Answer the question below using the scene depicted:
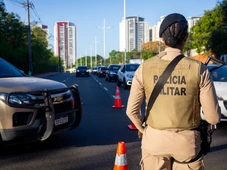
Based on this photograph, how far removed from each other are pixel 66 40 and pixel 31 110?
14146 cm

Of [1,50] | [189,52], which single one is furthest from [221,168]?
[189,52]

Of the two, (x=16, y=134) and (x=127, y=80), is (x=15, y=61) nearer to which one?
(x=127, y=80)

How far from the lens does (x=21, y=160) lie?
5.52m

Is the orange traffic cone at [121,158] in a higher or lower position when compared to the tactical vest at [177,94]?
lower

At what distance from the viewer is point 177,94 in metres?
2.46

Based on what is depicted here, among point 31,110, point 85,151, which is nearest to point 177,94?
point 31,110

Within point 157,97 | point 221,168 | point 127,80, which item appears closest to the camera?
point 157,97

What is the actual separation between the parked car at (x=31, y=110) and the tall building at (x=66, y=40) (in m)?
133

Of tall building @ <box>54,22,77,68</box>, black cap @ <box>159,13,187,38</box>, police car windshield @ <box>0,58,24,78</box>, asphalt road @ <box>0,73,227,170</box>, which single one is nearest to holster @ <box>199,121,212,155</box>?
black cap @ <box>159,13,187,38</box>

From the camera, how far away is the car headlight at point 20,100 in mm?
5375

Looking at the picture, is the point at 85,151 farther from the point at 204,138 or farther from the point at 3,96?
the point at 204,138

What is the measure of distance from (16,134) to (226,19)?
39.3 meters

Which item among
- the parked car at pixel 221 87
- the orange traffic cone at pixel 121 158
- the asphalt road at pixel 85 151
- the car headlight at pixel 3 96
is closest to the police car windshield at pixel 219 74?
the parked car at pixel 221 87

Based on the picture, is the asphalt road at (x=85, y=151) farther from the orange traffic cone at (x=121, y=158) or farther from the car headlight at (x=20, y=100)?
the orange traffic cone at (x=121, y=158)
